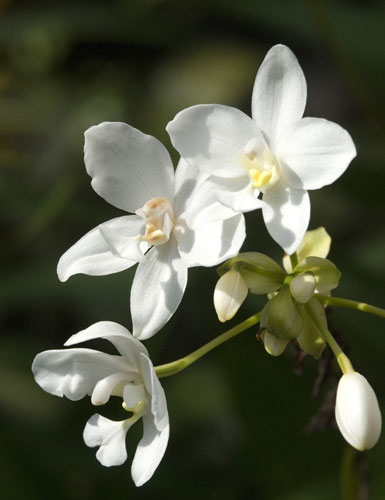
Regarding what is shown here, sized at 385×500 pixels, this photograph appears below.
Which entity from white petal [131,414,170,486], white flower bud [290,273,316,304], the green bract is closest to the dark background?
the green bract

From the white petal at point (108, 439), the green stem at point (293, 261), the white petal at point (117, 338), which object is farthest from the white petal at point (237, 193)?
the white petal at point (108, 439)

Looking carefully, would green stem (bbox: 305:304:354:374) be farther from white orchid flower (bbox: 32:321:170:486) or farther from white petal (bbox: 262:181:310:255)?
white orchid flower (bbox: 32:321:170:486)

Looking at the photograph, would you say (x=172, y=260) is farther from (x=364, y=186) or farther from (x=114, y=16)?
(x=114, y=16)

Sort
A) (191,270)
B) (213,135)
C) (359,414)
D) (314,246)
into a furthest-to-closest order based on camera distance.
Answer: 1. (191,270)
2. (314,246)
3. (213,135)
4. (359,414)

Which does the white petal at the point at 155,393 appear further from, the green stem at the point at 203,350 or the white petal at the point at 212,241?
the white petal at the point at 212,241

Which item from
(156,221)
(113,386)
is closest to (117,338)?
(113,386)

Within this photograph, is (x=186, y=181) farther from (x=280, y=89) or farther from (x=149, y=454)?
(x=149, y=454)

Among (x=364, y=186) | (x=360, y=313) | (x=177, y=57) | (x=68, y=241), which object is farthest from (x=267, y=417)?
(x=177, y=57)
